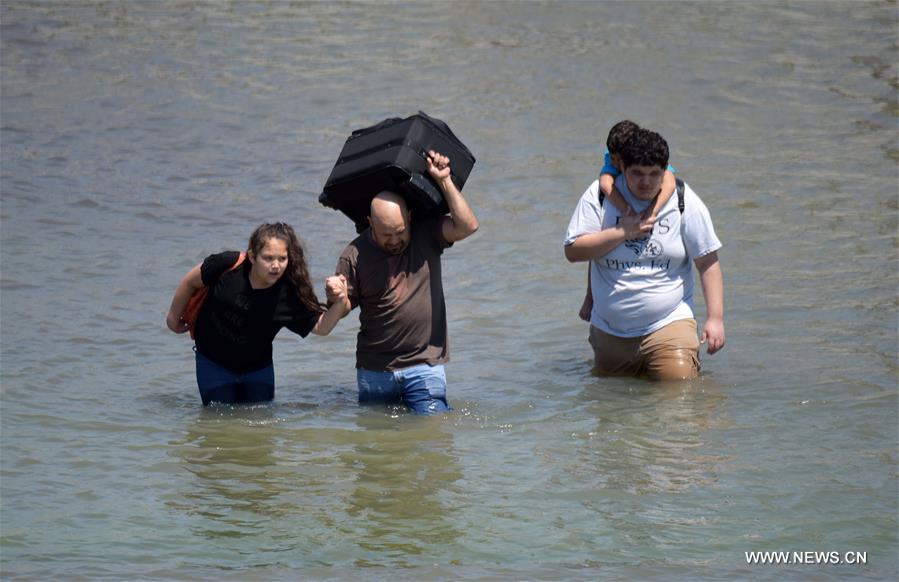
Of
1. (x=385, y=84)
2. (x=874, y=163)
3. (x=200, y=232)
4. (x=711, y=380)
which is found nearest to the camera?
(x=711, y=380)

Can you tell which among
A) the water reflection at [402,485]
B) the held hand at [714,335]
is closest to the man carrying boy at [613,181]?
the held hand at [714,335]

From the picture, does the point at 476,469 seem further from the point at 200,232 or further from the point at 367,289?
the point at 200,232

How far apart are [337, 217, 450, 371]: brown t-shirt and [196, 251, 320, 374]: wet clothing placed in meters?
0.33

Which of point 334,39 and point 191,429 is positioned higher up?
point 334,39

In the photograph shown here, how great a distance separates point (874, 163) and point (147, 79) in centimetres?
970

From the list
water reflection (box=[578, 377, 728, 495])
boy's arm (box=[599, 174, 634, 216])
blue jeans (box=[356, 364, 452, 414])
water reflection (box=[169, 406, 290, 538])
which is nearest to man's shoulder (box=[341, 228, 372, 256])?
blue jeans (box=[356, 364, 452, 414])

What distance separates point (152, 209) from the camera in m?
13.0

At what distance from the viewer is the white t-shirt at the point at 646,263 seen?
754cm

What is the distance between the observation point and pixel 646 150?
7.20 meters

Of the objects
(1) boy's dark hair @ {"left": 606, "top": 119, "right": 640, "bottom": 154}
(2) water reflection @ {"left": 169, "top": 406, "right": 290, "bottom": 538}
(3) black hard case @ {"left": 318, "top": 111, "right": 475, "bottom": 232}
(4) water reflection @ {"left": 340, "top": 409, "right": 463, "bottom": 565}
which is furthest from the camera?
(1) boy's dark hair @ {"left": 606, "top": 119, "right": 640, "bottom": 154}

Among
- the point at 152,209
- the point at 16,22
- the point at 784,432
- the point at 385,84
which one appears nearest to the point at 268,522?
the point at 784,432

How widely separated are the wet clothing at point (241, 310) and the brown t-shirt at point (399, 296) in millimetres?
333

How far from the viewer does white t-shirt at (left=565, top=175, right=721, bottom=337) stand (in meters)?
7.54

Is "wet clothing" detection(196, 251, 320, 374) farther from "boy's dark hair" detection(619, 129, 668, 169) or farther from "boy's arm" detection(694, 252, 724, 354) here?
"boy's arm" detection(694, 252, 724, 354)
